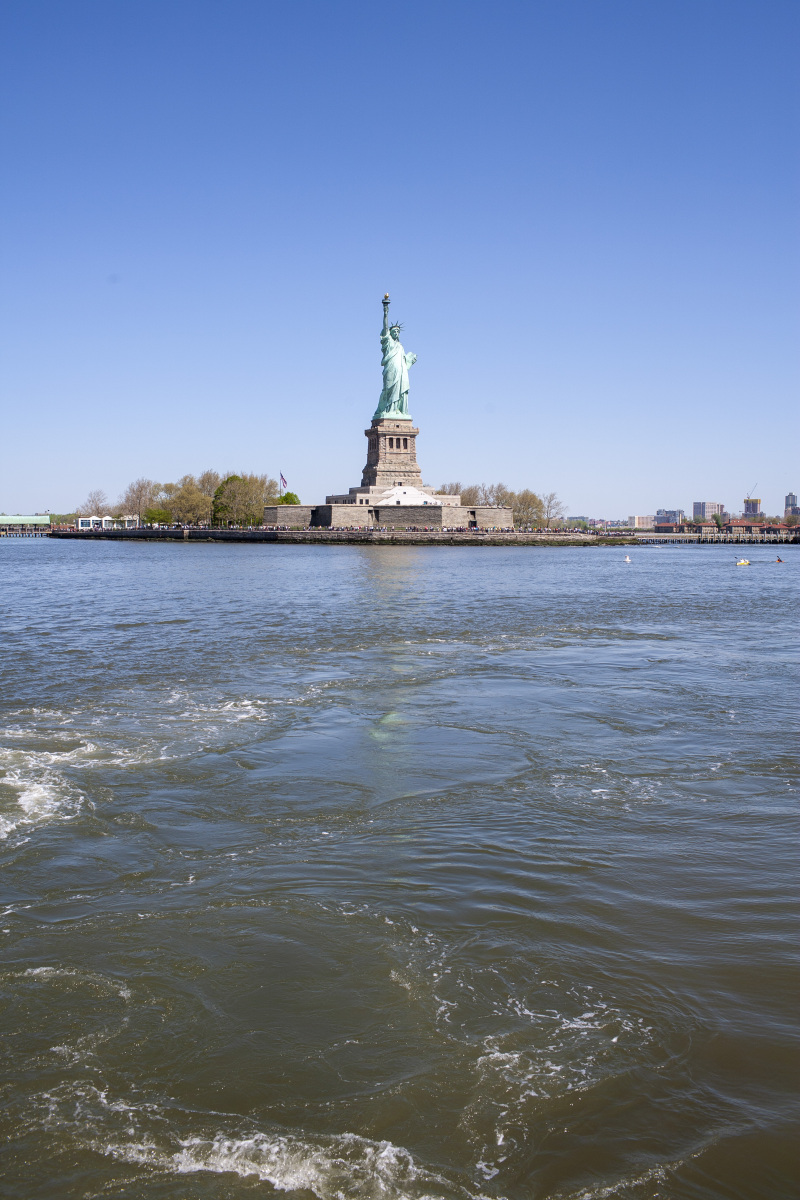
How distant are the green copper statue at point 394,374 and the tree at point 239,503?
1100 inches

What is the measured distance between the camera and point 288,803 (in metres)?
8.45

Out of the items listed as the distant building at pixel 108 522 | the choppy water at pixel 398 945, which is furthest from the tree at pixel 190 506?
the choppy water at pixel 398 945

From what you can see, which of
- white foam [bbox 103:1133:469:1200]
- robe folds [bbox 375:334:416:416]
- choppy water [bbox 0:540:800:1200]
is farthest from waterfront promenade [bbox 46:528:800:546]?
white foam [bbox 103:1133:469:1200]

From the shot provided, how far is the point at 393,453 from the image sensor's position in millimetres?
93875

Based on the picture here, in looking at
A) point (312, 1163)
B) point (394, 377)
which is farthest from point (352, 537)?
point (312, 1163)

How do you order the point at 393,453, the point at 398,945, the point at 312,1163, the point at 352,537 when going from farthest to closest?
the point at 393,453
the point at 352,537
the point at 398,945
the point at 312,1163

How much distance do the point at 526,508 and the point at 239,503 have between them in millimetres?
40762

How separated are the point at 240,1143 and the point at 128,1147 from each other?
48cm

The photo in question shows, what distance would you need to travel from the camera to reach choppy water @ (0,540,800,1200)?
12.9 ft

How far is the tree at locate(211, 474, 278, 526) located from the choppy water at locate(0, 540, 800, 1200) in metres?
104

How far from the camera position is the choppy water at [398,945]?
155 inches

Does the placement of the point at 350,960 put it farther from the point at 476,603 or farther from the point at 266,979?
the point at 476,603

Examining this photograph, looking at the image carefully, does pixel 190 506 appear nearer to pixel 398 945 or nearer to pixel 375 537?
pixel 375 537

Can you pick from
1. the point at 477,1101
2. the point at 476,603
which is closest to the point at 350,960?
the point at 477,1101
